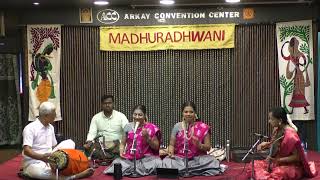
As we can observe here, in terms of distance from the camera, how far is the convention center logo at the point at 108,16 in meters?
7.97

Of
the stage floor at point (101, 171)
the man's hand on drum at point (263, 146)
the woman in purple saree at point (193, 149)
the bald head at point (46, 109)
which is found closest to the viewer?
the bald head at point (46, 109)

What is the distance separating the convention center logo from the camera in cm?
797

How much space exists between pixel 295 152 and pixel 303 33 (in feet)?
9.93

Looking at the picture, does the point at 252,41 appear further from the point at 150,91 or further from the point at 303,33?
the point at 150,91

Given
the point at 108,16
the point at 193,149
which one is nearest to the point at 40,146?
the point at 193,149

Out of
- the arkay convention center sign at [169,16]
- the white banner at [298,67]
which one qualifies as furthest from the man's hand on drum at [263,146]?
the arkay convention center sign at [169,16]

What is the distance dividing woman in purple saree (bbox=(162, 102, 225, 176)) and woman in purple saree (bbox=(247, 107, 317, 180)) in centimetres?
74

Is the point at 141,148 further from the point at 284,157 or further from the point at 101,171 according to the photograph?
the point at 284,157

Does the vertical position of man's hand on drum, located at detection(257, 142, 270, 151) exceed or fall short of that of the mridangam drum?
it exceeds it

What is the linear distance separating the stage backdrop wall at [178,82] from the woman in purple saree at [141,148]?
5.63 ft

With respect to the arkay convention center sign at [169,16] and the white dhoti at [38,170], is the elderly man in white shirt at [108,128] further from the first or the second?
the arkay convention center sign at [169,16]

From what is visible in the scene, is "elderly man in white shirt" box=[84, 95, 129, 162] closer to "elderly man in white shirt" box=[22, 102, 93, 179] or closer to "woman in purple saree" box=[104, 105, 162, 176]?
"woman in purple saree" box=[104, 105, 162, 176]

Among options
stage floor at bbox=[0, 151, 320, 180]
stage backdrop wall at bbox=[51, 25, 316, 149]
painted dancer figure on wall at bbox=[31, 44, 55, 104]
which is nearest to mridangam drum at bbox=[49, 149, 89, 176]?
stage floor at bbox=[0, 151, 320, 180]

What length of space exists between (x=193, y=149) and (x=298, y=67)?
2787mm
